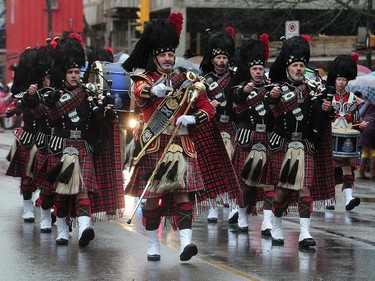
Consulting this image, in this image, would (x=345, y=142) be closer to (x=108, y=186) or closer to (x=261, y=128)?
(x=261, y=128)

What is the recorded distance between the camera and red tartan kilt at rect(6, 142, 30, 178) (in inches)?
515

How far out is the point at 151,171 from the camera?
9906 mm

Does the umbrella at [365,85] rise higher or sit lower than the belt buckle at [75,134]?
lower

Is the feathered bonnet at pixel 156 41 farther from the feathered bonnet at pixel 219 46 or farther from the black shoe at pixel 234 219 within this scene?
the black shoe at pixel 234 219

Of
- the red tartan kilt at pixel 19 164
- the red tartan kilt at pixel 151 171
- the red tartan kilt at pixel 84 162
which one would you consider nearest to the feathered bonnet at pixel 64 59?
the red tartan kilt at pixel 84 162

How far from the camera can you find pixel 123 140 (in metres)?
19.0

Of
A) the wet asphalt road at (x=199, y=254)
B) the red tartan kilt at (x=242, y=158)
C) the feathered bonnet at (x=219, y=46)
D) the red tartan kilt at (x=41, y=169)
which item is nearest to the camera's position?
the wet asphalt road at (x=199, y=254)

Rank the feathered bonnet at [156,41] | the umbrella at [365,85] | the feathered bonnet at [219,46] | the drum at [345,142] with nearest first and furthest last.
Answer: the feathered bonnet at [156,41]
the feathered bonnet at [219,46]
the drum at [345,142]
the umbrella at [365,85]

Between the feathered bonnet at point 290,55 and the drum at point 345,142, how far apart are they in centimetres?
389

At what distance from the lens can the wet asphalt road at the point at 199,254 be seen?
9273 mm

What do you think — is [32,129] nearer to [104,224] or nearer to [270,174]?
[104,224]

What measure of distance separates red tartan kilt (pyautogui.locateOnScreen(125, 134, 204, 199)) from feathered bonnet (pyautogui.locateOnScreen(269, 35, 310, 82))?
5.36 ft

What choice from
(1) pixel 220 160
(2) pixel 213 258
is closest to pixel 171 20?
(1) pixel 220 160

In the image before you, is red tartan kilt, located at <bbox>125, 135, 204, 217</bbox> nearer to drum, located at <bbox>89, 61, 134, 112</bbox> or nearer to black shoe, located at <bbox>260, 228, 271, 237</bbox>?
black shoe, located at <bbox>260, 228, 271, 237</bbox>
